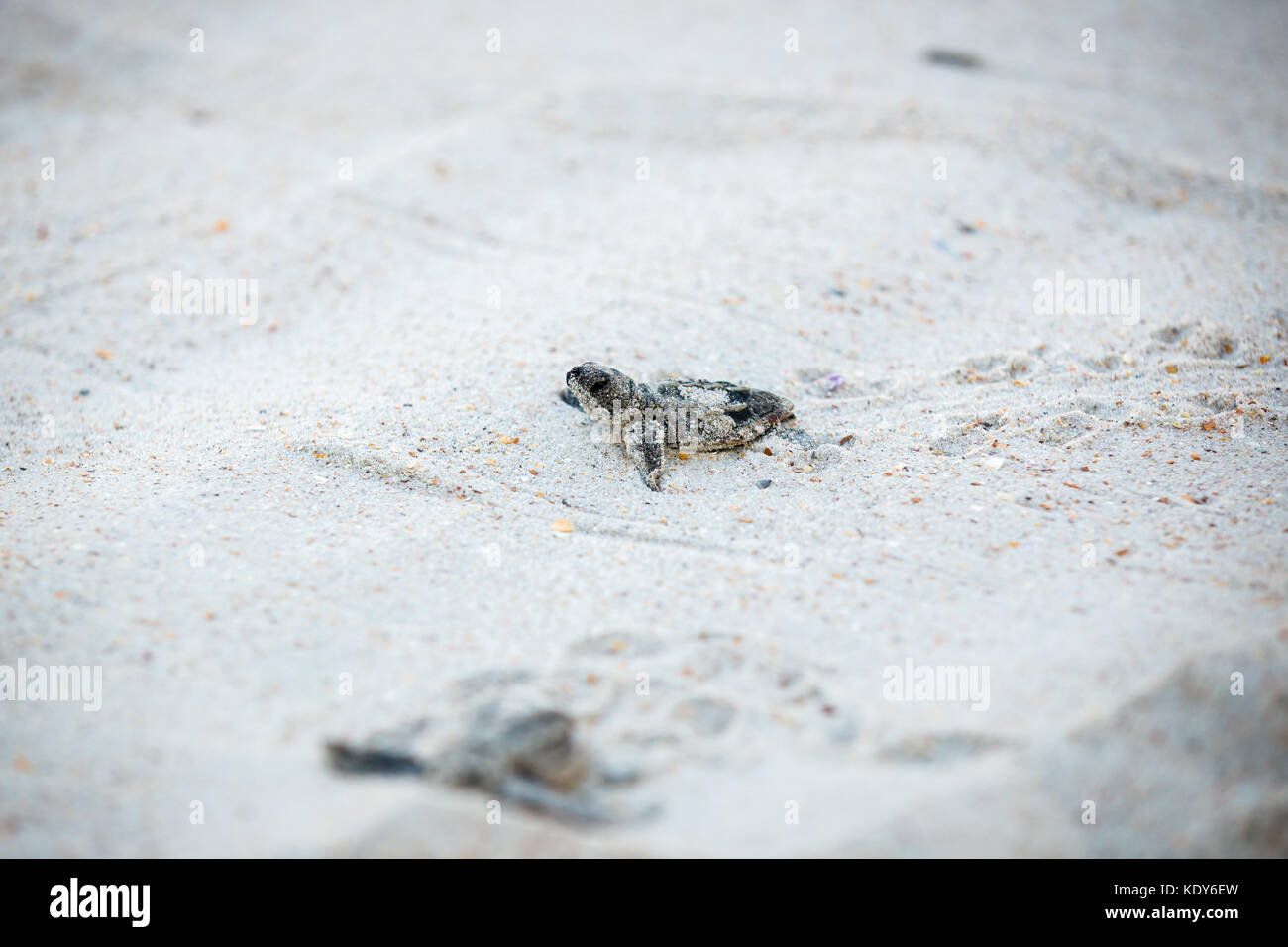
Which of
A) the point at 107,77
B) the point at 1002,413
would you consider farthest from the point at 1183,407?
the point at 107,77

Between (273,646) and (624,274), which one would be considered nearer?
→ (273,646)

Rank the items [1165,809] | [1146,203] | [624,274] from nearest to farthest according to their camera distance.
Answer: [1165,809] → [624,274] → [1146,203]

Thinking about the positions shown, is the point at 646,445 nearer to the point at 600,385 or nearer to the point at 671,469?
the point at 671,469

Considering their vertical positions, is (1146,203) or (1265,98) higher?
(1265,98)

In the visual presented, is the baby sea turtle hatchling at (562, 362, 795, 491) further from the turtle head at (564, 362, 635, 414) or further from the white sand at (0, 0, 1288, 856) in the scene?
the white sand at (0, 0, 1288, 856)

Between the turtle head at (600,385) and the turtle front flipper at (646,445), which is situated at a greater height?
the turtle head at (600,385)

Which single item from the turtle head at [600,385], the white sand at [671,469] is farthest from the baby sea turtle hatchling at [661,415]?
Answer: the white sand at [671,469]

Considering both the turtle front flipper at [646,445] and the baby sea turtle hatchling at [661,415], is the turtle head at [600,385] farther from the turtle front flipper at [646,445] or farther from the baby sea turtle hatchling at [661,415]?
the turtle front flipper at [646,445]

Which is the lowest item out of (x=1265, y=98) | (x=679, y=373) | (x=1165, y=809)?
(x=1165, y=809)

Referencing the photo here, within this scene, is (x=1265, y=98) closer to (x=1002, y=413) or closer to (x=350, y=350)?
(x=1002, y=413)
